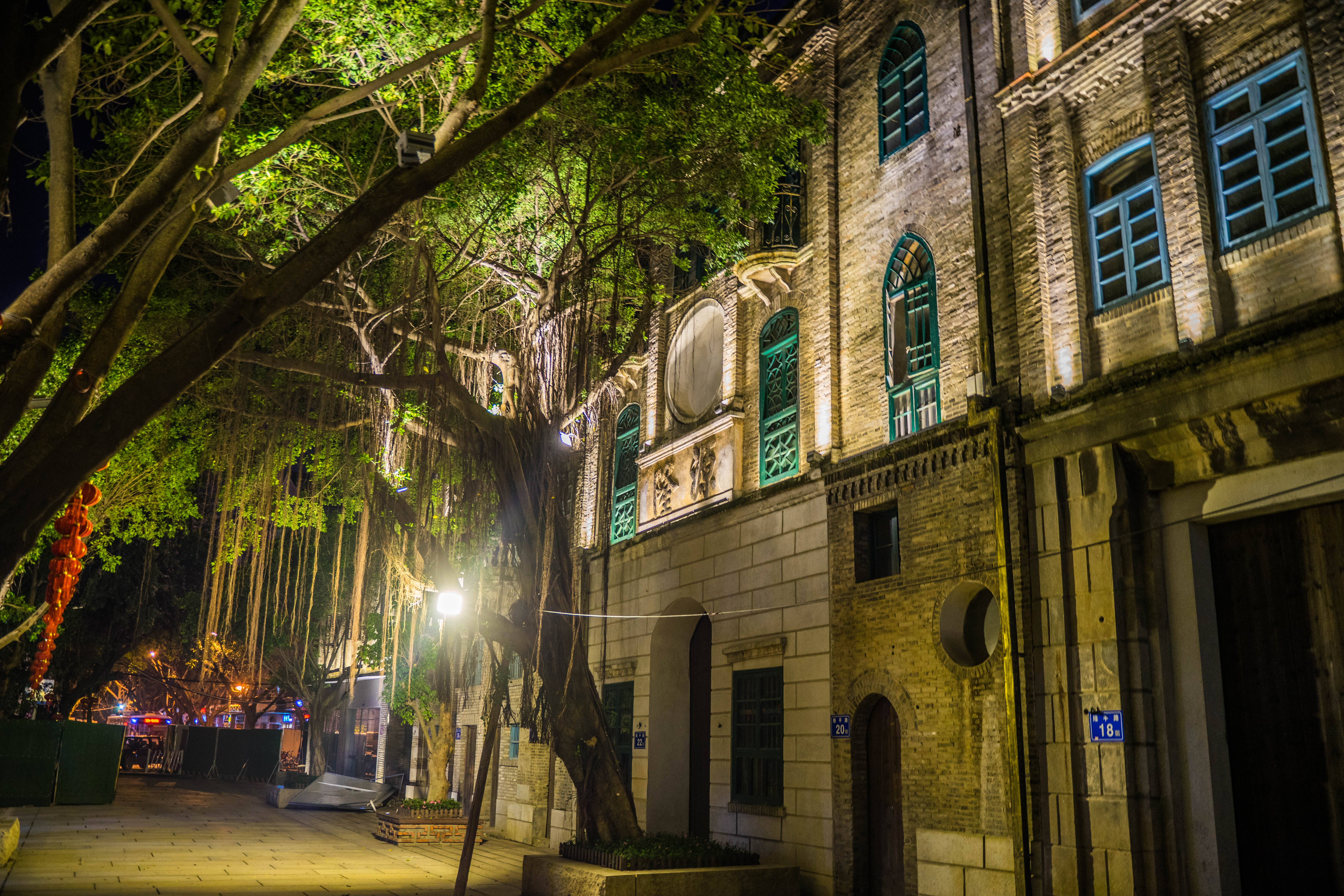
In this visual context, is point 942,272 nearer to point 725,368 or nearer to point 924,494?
point 924,494

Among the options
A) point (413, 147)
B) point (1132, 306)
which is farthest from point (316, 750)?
point (1132, 306)

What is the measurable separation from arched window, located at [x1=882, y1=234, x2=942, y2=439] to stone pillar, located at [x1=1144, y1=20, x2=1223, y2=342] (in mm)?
3454

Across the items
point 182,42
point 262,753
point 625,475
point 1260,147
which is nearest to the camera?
point 182,42

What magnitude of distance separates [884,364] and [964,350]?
5.04 ft

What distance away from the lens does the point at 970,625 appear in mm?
11953

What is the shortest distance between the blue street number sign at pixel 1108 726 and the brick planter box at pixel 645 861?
16.3 ft

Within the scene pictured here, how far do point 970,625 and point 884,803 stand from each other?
114 inches

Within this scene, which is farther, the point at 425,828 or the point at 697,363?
the point at 425,828

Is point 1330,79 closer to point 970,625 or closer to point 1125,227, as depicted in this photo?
point 1125,227

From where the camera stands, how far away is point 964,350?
1293cm

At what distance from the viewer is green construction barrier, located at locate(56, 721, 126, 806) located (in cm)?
2517

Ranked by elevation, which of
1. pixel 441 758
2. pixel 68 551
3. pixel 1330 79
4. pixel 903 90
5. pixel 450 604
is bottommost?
pixel 441 758

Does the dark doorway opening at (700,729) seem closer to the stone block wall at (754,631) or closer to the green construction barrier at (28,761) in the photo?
the stone block wall at (754,631)

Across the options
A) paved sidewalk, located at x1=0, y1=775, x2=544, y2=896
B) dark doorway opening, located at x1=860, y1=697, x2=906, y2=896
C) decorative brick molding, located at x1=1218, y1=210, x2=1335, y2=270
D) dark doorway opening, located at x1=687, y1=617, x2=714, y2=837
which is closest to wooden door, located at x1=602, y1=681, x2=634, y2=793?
dark doorway opening, located at x1=687, y1=617, x2=714, y2=837
